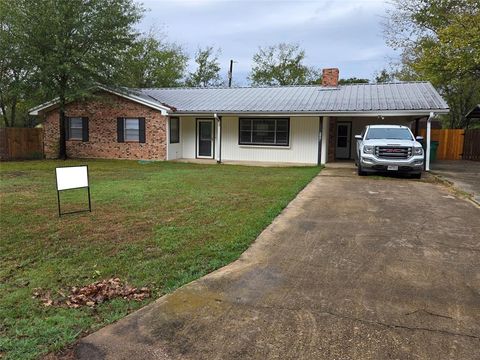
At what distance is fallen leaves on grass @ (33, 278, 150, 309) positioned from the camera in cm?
369

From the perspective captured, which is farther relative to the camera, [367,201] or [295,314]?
[367,201]

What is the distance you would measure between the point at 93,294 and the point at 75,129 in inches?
729

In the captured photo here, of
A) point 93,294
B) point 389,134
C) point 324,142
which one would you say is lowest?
point 93,294

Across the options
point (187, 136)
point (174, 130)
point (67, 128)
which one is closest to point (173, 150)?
point (174, 130)

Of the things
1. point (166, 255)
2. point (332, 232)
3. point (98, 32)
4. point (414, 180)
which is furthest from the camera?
point (98, 32)

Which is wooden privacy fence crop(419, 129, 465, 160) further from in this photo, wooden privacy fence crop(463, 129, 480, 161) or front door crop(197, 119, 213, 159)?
front door crop(197, 119, 213, 159)

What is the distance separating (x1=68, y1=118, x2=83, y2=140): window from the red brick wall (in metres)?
0.23

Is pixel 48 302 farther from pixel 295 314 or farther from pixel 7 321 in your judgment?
pixel 295 314

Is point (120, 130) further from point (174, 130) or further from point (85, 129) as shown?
point (174, 130)

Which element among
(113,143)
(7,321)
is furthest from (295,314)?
(113,143)

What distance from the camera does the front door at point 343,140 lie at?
20.8 meters

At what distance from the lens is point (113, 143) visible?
65.2ft

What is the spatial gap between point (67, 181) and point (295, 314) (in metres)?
5.17

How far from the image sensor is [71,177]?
7129 mm
